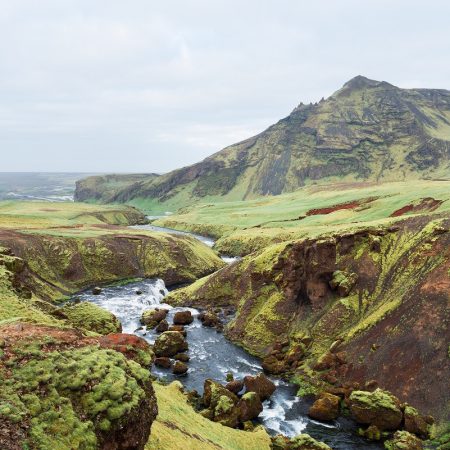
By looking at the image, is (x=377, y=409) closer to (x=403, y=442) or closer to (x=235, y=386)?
(x=403, y=442)

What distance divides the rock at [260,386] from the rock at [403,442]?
41.3ft

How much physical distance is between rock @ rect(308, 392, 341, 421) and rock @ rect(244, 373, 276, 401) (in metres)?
4.96

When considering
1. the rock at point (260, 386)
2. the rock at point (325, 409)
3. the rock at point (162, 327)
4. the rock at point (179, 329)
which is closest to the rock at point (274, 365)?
the rock at point (260, 386)

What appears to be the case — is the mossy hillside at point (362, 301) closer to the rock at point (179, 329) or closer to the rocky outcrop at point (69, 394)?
the rock at point (179, 329)

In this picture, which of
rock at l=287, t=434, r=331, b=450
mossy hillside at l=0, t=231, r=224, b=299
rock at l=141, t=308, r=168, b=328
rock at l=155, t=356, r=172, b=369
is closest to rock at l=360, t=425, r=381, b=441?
rock at l=287, t=434, r=331, b=450

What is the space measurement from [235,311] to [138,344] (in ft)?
151

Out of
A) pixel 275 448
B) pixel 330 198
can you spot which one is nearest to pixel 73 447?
pixel 275 448

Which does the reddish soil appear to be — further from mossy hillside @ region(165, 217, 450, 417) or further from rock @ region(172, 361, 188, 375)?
rock @ region(172, 361, 188, 375)

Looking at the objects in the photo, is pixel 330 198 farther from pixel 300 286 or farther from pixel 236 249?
pixel 300 286

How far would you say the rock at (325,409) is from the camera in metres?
39.3

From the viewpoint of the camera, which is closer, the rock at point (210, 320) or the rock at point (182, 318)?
the rock at point (210, 320)

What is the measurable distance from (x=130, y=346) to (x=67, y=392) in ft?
21.0

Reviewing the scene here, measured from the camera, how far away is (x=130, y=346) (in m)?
25.0

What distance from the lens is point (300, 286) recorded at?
196 feet
